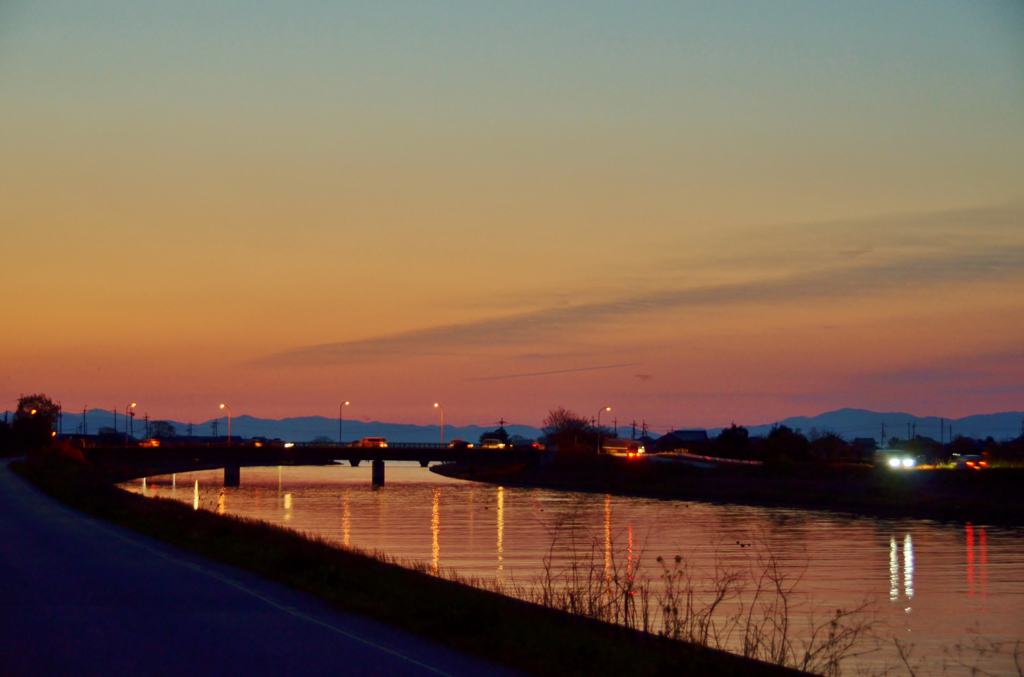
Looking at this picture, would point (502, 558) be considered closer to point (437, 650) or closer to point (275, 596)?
point (275, 596)

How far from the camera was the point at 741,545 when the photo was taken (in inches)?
1660

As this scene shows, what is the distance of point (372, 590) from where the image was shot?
19094 mm

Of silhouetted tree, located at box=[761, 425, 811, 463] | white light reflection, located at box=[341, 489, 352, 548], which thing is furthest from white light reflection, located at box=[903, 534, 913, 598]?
silhouetted tree, located at box=[761, 425, 811, 463]

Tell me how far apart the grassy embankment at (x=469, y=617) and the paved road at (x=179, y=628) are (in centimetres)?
56

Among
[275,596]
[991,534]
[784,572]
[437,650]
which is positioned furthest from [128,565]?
[991,534]

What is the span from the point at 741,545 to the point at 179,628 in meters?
31.7

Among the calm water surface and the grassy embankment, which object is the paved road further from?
the calm water surface

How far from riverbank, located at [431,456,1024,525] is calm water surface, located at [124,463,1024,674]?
6.11 meters

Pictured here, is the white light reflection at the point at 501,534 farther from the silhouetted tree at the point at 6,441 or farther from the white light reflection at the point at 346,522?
the silhouetted tree at the point at 6,441

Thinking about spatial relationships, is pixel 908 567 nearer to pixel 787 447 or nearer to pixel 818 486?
pixel 818 486

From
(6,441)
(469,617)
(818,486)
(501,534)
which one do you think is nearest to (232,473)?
(6,441)

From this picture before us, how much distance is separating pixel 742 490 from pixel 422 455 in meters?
58.4

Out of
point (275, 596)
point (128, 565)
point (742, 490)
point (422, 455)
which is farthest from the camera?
point (422, 455)

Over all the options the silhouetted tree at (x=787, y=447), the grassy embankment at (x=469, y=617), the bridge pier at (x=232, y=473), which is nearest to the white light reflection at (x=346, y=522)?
the grassy embankment at (x=469, y=617)
